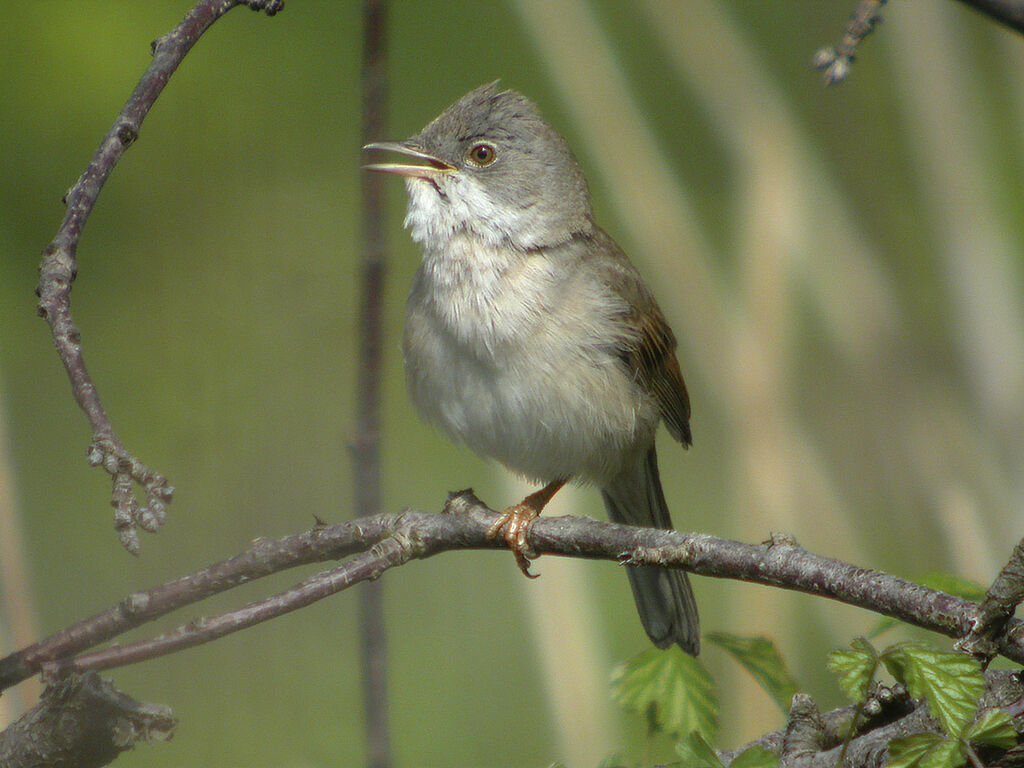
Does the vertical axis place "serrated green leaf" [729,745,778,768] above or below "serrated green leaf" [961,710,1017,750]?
below

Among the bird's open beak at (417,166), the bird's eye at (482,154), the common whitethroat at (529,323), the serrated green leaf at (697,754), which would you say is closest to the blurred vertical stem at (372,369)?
the serrated green leaf at (697,754)

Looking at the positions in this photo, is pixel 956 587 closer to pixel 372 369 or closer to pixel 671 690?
pixel 671 690

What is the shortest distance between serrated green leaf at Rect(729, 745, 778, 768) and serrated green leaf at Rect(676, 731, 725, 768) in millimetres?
18

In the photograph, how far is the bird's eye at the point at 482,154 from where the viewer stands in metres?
1.62

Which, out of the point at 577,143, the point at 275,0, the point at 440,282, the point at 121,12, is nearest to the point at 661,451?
the point at 577,143

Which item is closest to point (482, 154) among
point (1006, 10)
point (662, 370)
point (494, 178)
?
point (494, 178)

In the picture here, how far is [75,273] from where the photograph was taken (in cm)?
74

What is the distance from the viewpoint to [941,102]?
228 centimetres

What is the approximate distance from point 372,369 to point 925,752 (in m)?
0.49

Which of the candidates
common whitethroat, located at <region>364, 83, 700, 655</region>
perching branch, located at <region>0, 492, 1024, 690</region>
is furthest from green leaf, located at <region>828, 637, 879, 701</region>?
common whitethroat, located at <region>364, 83, 700, 655</region>

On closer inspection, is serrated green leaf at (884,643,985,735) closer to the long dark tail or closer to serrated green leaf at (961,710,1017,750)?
serrated green leaf at (961,710,1017,750)

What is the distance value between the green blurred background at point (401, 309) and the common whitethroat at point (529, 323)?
29cm

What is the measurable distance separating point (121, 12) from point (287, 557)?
1.48 meters

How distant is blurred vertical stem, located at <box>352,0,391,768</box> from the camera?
76 centimetres
